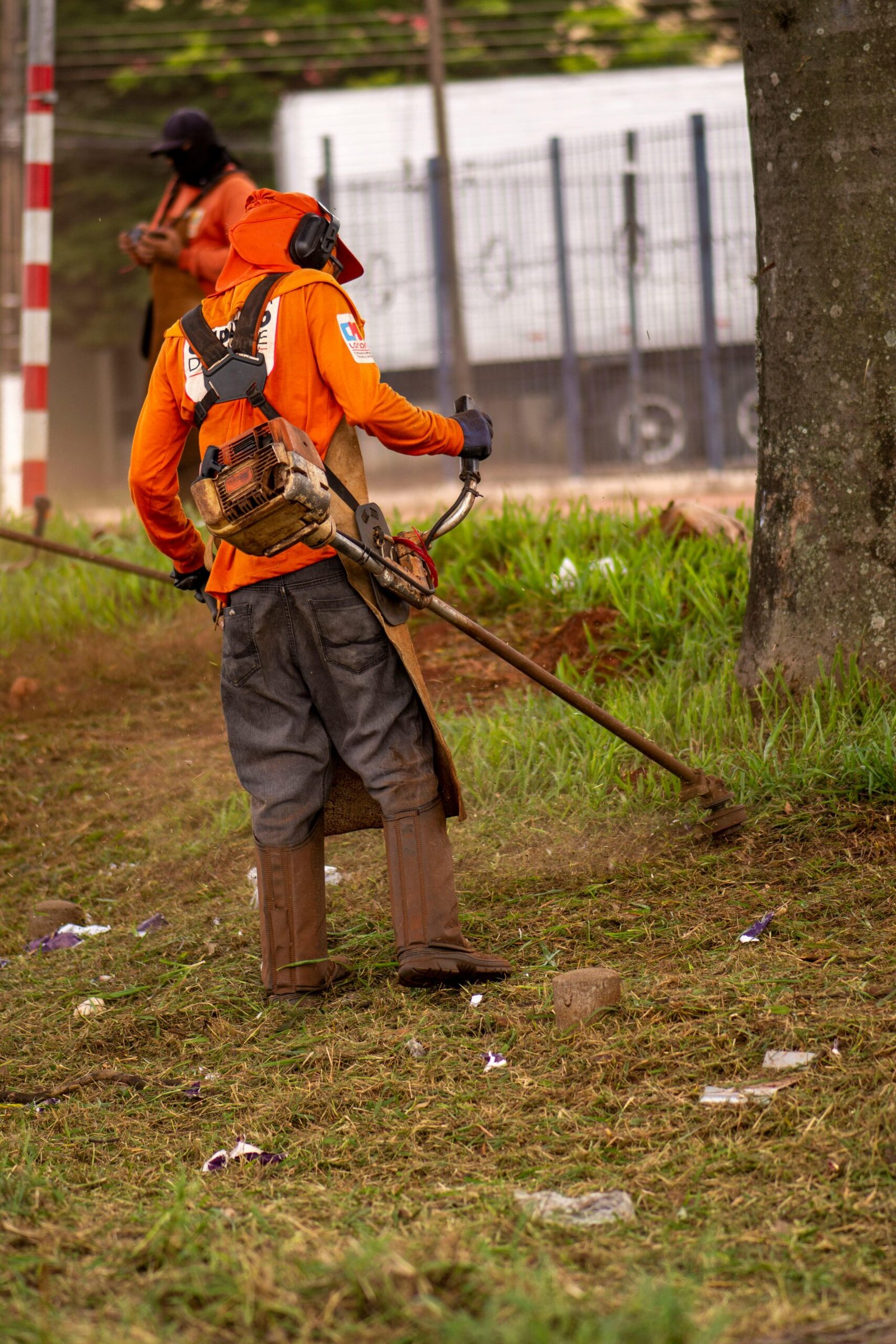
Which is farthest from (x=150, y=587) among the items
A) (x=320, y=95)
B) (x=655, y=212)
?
(x=320, y=95)

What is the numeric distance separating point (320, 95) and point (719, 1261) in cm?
1491

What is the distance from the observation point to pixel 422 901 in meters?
3.56

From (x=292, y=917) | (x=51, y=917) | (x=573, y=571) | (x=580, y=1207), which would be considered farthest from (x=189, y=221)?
(x=580, y=1207)

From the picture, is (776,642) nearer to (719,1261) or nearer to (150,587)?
(719,1261)

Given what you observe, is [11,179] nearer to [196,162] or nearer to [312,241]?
[196,162]

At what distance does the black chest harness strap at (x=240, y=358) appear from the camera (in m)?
3.43

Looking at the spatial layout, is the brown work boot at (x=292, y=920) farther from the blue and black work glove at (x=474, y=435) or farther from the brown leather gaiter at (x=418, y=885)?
the blue and black work glove at (x=474, y=435)

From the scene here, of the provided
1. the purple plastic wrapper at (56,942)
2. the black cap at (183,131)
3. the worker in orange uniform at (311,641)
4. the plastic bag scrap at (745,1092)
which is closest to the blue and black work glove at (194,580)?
the worker in orange uniform at (311,641)

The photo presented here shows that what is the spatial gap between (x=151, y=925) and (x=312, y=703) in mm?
1189

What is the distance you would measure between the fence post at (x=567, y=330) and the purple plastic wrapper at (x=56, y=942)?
1022 cm

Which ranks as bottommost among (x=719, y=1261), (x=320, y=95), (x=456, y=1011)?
(x=719, y=1261)

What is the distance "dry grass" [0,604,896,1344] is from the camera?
7.00 feet

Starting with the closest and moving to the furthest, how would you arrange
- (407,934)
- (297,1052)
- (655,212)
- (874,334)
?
(297,1052)
(407,934)
(874,334)
(655,212)

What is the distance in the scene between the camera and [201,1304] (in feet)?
7.06
